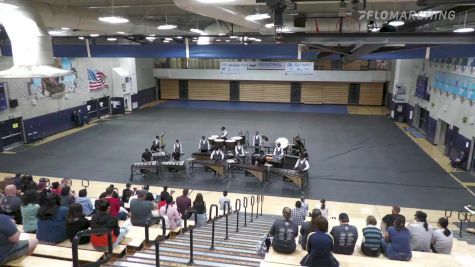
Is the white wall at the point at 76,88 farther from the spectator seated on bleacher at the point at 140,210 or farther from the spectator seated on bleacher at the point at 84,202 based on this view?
the spectator seated on bleacher at the point at 140,210

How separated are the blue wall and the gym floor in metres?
1.44

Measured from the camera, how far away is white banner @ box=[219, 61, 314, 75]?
30.8m

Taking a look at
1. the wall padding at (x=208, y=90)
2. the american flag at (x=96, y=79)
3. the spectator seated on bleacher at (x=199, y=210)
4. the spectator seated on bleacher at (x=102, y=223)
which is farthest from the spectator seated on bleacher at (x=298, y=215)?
the wall padding at (x=208, y=90)

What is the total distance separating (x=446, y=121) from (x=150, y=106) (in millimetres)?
23111

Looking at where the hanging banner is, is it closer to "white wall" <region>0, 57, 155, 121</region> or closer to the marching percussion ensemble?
"white wall" <region>0, 57, 155, 121</region>

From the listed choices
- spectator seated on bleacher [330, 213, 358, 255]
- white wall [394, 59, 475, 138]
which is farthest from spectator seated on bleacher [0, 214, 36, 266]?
white wall [394, 59, 475, 138]

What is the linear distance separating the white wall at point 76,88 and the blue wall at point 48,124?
0.93 feet

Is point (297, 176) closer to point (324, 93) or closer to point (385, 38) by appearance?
point (385, 38)

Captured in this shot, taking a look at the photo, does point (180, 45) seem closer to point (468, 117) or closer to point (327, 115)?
point (468, 117)

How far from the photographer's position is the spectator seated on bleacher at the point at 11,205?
22.8ft

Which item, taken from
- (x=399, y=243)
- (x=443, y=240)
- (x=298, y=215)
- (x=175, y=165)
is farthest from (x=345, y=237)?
(x=175, y=165)

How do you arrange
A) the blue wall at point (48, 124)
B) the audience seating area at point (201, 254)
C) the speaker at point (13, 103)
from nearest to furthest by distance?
the audience seating area at point (201, 254)
the speaker at point (13, 103)
the blue wall at point (48, 124)

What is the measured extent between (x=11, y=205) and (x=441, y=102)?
783 inches

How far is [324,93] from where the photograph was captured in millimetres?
32281
